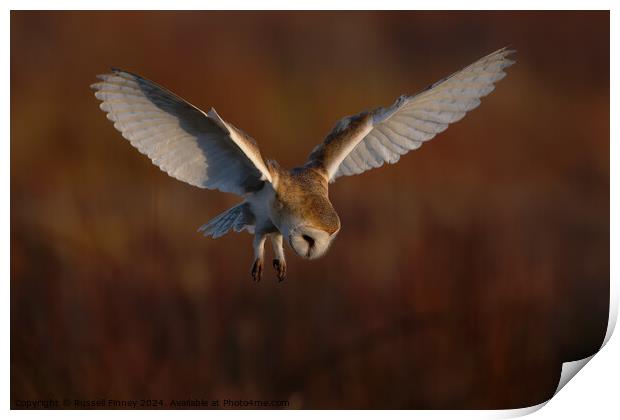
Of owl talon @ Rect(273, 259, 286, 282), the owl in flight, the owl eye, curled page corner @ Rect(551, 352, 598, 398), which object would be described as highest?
the owl in flight

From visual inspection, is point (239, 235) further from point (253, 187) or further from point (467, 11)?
point (467, 11)

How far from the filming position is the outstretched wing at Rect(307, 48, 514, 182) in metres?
1.59

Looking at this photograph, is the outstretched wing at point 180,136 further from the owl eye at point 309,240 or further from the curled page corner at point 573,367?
the curled page corner at point 573,367

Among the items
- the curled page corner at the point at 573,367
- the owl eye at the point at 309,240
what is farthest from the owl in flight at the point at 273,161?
the curled page corner at the point at 573,367

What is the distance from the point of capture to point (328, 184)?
1.61 m

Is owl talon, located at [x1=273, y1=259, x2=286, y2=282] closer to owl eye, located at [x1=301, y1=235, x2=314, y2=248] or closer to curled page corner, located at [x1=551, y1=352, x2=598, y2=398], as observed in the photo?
owl eye, located at [x1=301, y1=235, x2=314, y2=248]

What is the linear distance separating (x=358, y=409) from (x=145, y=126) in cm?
82

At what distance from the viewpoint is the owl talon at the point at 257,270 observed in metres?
1.58

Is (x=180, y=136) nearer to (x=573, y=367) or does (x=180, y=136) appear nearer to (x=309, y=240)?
(x=309, y=240)

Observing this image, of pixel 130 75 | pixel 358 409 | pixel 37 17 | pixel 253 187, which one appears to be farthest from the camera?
pixel 358 409

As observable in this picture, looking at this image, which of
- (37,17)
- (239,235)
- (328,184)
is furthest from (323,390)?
(37,17)

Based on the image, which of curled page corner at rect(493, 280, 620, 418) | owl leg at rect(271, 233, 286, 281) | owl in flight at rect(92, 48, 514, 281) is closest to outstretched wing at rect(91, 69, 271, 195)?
owl in flight at rect(92, 48, 514, 281)

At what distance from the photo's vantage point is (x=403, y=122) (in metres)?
1.71

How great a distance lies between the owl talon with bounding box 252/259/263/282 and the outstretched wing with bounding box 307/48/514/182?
213mm
